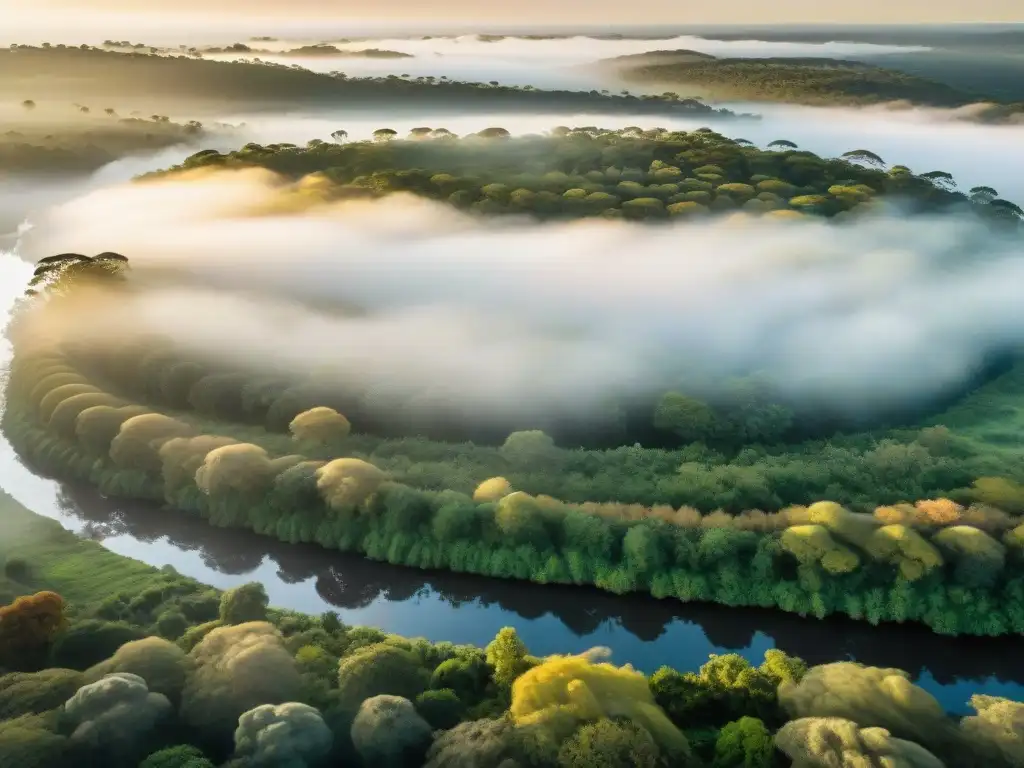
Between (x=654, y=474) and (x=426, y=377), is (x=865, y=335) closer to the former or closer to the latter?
(x=654, y=474)

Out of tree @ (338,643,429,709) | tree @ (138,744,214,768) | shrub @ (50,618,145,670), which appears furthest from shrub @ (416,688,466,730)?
shrub @ (50,618,145,670)

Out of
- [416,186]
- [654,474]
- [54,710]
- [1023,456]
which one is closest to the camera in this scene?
[54,710]

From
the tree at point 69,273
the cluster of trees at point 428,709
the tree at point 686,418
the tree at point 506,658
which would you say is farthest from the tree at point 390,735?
the tree at point 69,273

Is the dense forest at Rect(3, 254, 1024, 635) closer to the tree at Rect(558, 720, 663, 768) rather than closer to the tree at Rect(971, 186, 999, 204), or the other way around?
the tree at Rect(558, 720, 663, 768)

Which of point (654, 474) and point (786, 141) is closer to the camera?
point (654, 474)

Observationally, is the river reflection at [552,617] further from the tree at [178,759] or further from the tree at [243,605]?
the tree at [178,759]

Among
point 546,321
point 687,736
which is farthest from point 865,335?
point 687,736
